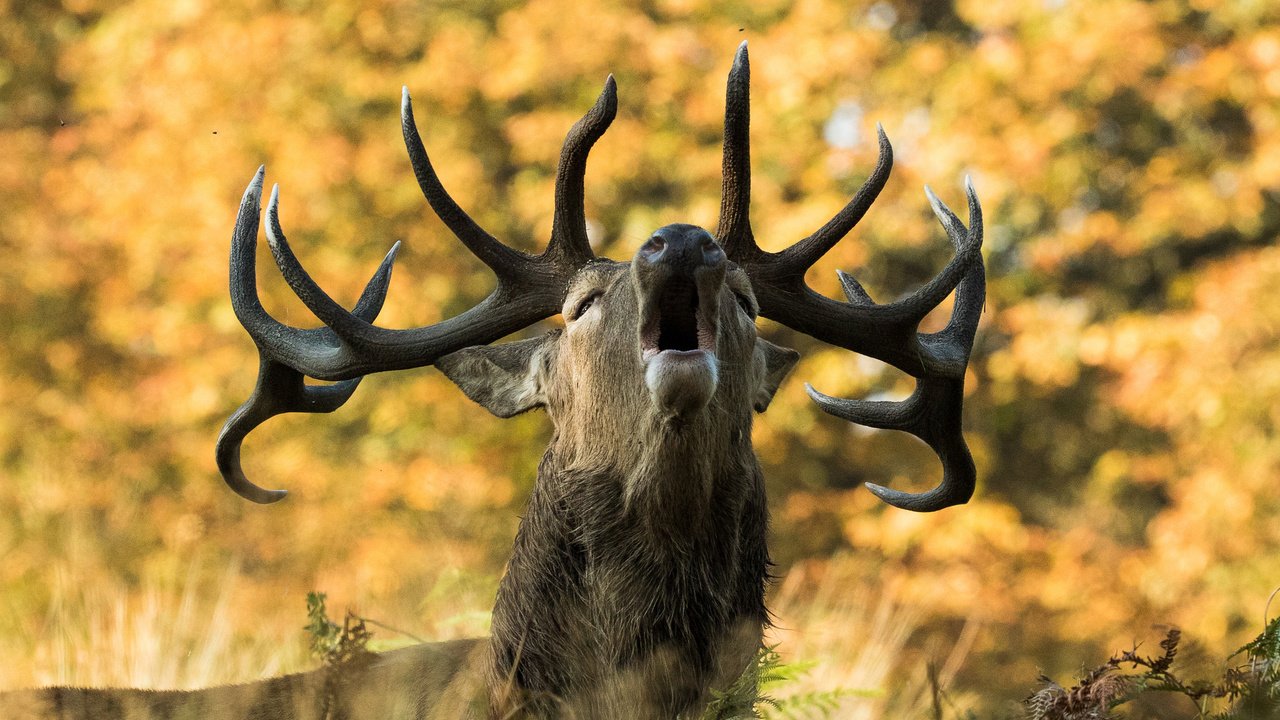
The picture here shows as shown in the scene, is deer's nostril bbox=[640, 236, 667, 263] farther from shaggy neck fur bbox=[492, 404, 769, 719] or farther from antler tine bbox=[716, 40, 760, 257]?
antler tine bbox=[716, 40, 760, 257]

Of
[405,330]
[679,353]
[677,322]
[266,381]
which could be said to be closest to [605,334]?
[677,322]

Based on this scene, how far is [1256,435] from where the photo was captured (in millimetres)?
10195

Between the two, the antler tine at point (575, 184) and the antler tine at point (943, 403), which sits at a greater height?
the antler tine at point (575, 184)

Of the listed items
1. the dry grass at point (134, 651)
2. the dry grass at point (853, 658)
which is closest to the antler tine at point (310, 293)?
the dry grass at point (134, 651)

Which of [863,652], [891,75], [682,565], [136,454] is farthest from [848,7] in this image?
[682,565]

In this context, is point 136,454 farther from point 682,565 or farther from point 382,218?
point 682,565

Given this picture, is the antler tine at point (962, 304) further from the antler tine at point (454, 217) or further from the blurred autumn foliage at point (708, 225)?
the blurred autumn foliage at point (708, 225)

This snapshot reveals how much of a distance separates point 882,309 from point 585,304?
1.05 metres

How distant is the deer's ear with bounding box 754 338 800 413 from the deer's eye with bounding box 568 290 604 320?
2.18ft

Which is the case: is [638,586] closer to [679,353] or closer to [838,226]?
[679,353]

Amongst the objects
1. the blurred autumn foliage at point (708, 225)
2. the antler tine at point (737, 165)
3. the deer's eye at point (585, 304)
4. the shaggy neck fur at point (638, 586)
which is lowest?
the shaggy neck fur at point (638, 586)

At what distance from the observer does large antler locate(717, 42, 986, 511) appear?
14.8 feet

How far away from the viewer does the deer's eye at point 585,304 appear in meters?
4.21

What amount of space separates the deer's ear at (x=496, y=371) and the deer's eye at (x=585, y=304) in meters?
0.30
